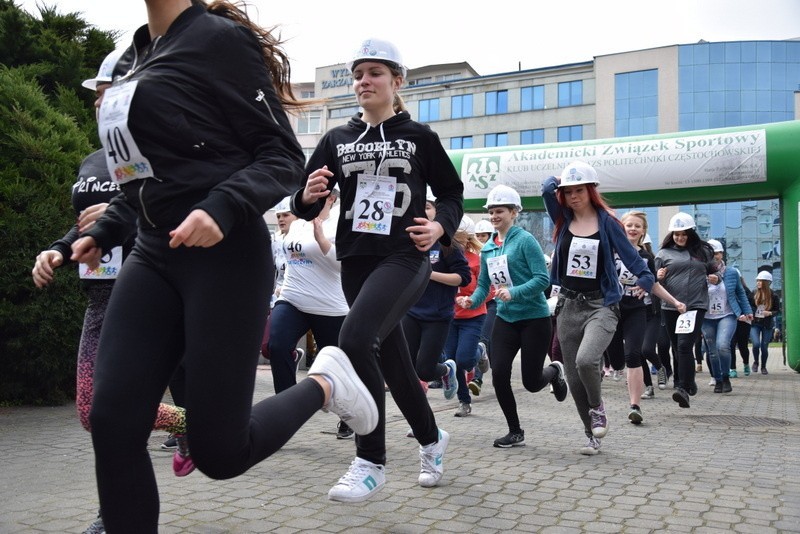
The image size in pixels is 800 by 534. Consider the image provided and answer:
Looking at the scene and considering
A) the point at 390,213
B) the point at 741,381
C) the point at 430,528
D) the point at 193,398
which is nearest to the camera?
the point at 193,398

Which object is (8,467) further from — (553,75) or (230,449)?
(553,75)

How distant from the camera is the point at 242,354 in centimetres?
259

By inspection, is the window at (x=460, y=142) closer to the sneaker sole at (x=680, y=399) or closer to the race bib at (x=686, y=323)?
the race bib at (x=686, y=323)

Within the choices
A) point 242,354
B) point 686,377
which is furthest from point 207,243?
point 686,377

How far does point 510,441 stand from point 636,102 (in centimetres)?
5750

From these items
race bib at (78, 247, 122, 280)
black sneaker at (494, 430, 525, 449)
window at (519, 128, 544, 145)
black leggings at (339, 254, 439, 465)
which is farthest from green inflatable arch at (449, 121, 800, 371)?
window at (519, 128, 544, 145)

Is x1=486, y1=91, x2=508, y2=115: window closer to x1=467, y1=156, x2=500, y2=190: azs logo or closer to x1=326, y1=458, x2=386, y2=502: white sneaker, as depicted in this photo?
x1=467, y1=156, x2=500, y2=190: azs logo

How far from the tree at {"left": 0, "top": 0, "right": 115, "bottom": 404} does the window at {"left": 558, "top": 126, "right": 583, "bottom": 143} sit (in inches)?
2250

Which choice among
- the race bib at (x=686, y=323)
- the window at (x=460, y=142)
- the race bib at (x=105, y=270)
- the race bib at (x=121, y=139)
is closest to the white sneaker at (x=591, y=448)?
the race bib at (x=105, y=270)

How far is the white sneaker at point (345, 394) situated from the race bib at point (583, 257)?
3.22 meters

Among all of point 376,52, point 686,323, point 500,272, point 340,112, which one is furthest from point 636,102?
point 376,52

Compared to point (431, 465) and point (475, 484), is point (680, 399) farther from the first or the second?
point (431, 465)

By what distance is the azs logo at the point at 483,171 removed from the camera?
15.2 metres

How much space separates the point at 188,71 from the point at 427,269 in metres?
2.07
